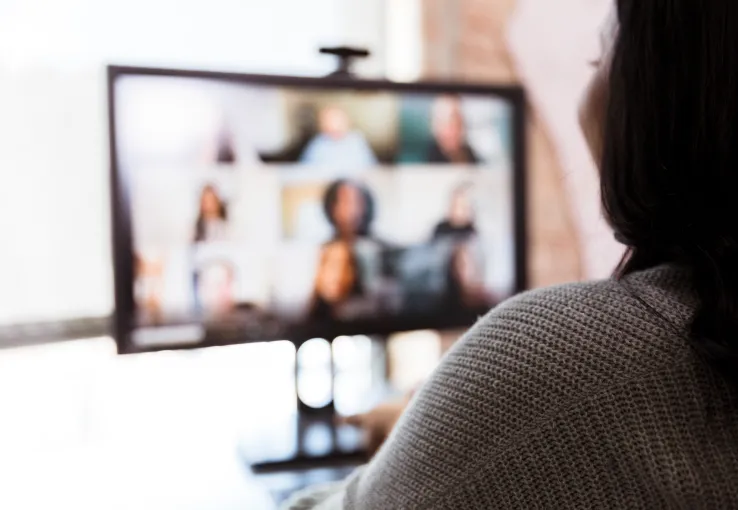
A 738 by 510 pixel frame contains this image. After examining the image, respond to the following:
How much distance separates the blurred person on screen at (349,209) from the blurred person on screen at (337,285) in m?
0.02

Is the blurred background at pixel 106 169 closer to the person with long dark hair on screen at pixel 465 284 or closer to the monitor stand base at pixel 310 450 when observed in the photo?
the monitor stand base at pixel 310 450

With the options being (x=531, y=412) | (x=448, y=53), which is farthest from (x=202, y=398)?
(x=531, y=412)

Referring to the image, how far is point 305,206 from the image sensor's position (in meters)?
1.24

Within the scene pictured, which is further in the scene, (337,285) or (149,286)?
(337,285)

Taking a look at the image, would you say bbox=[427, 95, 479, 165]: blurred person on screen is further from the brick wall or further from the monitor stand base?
the monitor stand base

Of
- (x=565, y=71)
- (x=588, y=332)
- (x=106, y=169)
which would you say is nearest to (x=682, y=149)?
(x=588, y=332)

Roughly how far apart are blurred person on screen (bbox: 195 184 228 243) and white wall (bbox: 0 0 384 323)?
0.30 metres

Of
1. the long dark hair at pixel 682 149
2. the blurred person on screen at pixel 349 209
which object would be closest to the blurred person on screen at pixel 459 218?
the blurred person on screen at pixel 349 209

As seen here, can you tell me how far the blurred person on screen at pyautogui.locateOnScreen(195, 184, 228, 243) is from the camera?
1.17 meters

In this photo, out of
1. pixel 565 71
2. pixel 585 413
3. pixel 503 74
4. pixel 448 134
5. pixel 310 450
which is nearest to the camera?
pixel 585 413

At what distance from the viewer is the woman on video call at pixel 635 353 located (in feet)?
1.74

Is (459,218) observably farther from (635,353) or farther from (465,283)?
(635,353)

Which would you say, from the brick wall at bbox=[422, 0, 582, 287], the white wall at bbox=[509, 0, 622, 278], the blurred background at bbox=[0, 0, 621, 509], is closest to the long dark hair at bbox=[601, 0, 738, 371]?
the blurred background at bbox=[0, 0, 621, 509]

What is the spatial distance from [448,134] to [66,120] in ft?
2.39
